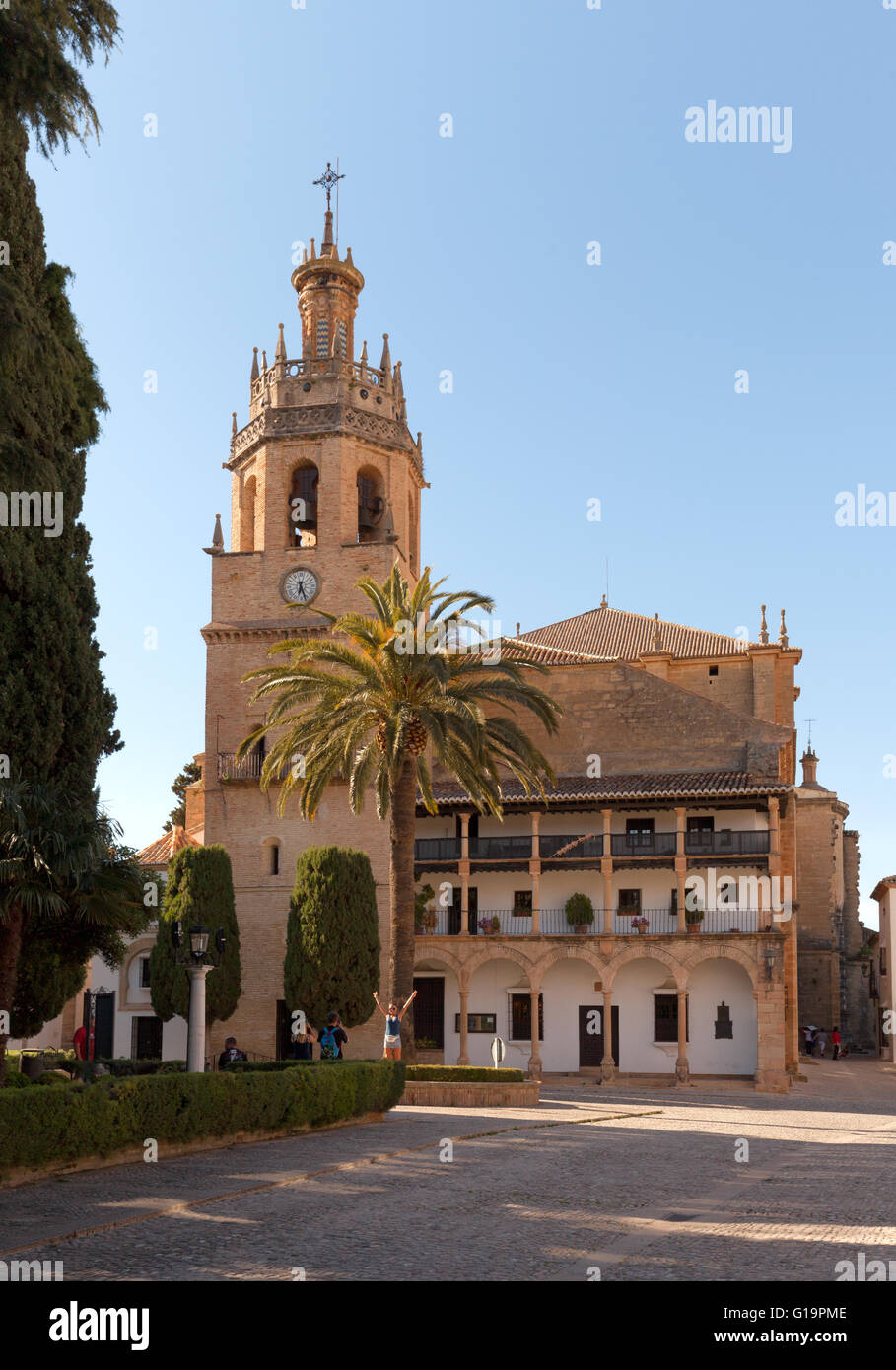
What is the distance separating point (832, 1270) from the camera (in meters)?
9.12

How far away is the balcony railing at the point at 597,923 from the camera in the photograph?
35.0 meters

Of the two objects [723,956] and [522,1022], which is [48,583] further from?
[522,1022]

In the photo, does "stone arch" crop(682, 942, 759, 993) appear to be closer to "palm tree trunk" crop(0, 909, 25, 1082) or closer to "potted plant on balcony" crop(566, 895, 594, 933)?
"potted plant on balcony" crop(566, 895, 594, 933)

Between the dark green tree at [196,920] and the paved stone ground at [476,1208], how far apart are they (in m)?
13.0

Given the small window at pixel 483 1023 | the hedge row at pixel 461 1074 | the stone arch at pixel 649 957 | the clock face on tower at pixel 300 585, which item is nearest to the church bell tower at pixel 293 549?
the clock face on tower at pixel 300 585

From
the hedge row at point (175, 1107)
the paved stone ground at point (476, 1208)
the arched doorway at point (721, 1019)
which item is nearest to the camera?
the paved stone ground at point (476, 1208)

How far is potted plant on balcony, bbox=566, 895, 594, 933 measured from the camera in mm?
36062

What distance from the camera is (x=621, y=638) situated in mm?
49438

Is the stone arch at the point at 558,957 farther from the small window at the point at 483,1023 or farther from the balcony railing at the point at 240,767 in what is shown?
the balcony railing at the point at 240,767

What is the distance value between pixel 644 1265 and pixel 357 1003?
76.7 feet

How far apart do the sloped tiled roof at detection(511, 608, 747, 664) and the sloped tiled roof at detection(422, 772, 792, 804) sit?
29.8 feet

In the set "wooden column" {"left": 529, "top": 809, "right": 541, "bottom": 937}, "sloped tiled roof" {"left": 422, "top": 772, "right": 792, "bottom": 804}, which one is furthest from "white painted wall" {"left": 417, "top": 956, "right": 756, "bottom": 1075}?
"sloped tiled roof" {"left": 422, "top": 772, "right": 792, "bottom": 804}

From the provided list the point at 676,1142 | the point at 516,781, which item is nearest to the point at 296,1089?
the point at 676,1142

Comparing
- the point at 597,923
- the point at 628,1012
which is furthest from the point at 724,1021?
the point at 597,923
